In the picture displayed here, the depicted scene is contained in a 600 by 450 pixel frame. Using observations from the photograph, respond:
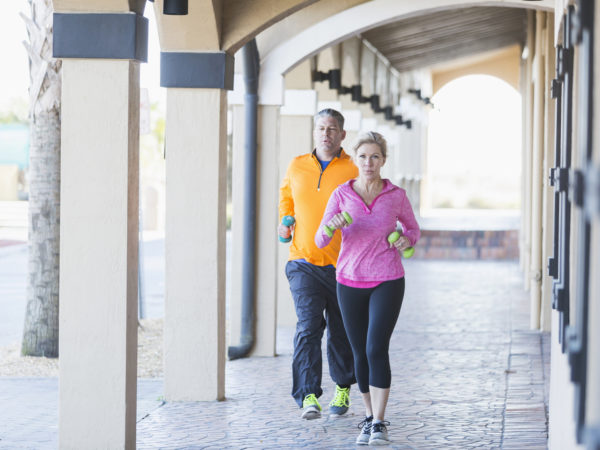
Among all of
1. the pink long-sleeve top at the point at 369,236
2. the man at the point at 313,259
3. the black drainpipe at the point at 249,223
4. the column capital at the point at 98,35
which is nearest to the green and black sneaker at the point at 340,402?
the man at the point at 313,259

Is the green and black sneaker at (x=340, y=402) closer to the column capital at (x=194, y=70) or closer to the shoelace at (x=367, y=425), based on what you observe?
the shoelace at (x=367, y=425)

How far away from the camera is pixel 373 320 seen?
530 cm

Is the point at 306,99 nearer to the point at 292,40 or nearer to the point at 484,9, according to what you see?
the point at 292,40

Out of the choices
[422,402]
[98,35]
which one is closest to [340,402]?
[422,402]

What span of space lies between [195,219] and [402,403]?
1.73 m

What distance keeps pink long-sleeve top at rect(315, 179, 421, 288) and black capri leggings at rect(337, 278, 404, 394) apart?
0.05 meters

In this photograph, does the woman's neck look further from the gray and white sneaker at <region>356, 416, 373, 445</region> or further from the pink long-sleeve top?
the gray and white sneaker at <region>356, 416, 373, 445</region>

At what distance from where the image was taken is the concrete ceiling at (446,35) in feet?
52.3

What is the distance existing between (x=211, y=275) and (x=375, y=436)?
66.1 inches

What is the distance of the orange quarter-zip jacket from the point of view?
19.7 feet

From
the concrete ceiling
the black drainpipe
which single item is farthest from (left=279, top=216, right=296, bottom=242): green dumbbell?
the concrete ceiling

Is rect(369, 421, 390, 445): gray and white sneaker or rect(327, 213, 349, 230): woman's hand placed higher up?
rect(327, 213, 349, 230): woman's hand

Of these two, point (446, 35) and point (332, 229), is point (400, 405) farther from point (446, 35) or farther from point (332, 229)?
point (446, 35)

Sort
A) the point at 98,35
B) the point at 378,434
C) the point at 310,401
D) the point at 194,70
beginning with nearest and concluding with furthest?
the point at 98,35 → the point at 378,434 → the point at 310,401 → the point at 194,70
